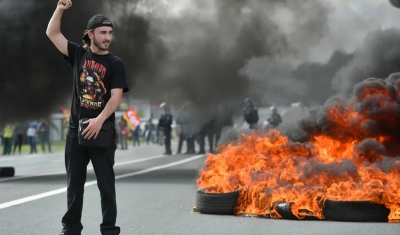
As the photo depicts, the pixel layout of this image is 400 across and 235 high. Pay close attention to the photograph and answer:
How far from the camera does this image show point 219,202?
955 centimetres

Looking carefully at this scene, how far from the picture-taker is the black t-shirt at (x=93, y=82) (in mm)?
6332

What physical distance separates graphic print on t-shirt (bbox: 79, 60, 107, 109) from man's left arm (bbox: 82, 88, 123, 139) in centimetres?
9

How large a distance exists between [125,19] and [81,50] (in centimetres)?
1421

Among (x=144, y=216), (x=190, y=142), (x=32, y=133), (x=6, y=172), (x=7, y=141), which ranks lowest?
(x=144, y=216)

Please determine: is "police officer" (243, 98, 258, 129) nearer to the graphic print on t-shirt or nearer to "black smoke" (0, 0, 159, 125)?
"black smoke" (0, 0, 159, 125)

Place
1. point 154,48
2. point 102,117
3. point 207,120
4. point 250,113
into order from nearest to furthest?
point 102,117 < point 154,48 < point 250,113 < point 207,120

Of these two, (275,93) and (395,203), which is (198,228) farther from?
(275,93)

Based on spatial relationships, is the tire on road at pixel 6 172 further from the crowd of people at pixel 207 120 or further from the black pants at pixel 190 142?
the black pants at pixel 190 142

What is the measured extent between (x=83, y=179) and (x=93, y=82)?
0.78 m

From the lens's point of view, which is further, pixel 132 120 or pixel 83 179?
pixel 132 120

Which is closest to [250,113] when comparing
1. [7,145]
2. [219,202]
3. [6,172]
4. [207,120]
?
[207,120]

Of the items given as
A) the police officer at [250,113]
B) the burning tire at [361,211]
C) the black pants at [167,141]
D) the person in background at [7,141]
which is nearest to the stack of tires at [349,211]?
the burning tire at [361,211]

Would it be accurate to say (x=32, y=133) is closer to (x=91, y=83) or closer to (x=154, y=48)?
(x=154, y=48)

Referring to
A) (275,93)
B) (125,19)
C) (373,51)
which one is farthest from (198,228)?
(275,93)
